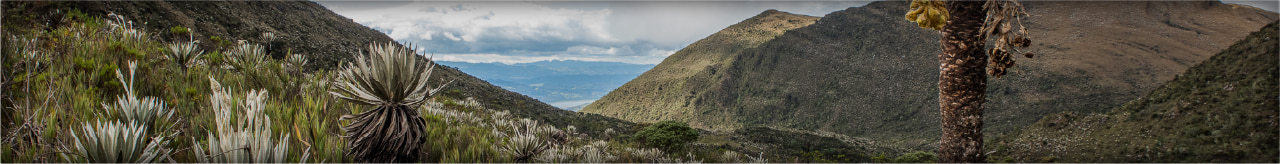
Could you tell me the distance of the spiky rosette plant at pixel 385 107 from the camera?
2.30 meters

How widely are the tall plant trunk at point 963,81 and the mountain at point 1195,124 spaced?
28099mm

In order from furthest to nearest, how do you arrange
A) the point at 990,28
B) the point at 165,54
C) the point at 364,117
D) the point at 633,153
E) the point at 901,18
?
1. the point at 901,18
2. the point at 633,153
3. the point at 165,54
4. the point at 990,28
5. the point at 364,117

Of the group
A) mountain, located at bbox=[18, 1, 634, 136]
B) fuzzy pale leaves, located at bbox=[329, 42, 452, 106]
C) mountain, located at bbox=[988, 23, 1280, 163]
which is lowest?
mountain, located at bbox=[988, 23, 1280, 163]

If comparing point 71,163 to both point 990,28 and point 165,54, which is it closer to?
point 165,54

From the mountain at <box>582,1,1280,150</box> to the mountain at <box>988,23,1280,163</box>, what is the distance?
1838 centimetres

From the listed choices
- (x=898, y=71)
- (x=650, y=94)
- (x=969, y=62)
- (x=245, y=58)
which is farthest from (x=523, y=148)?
(x=898, y=71)

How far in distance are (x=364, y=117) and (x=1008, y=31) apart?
5.08 meters

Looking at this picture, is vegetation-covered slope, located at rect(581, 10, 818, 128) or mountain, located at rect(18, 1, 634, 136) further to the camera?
vegetation-covered slope, located at rect(581, 10, 818, 128)

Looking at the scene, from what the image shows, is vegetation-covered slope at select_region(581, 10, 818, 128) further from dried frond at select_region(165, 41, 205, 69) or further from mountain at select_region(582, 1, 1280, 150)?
dried frond at select_region(165, 41, 205, 69)

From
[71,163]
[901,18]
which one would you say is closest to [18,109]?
[71,163]

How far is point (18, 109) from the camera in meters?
2.41

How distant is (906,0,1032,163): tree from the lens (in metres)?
4.04

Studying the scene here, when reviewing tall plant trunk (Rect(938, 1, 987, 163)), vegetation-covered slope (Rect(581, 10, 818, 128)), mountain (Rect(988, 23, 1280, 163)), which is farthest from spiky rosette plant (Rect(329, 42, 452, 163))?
vegetation-covered slope (Rect(581, 10, 818, 128))

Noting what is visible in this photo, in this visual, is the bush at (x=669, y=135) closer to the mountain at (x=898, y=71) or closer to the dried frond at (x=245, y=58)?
the dried frond at (x=245, y=58)
